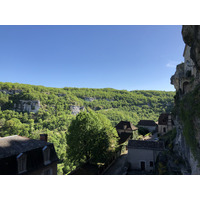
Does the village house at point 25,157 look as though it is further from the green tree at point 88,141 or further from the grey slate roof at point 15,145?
the green tree at point 88,141

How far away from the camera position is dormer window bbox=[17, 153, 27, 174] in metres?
8.23

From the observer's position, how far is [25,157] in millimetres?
8641

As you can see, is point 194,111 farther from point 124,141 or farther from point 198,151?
point 124,141

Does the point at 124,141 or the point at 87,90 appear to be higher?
the point at 87,90

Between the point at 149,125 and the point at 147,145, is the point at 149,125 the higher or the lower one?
the lower one

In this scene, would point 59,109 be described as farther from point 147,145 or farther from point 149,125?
point 147,145

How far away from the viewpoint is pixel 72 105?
94.4 meters

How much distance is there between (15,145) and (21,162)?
140 cm

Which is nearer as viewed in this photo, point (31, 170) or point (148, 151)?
point (31, 170)

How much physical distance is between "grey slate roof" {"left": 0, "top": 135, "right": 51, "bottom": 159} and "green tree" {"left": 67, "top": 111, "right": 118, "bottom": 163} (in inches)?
222

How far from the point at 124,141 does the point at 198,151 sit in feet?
60.0

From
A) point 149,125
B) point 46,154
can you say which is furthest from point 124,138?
point 46,154

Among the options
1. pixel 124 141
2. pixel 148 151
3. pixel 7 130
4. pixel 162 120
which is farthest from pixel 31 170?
pixel 7 130

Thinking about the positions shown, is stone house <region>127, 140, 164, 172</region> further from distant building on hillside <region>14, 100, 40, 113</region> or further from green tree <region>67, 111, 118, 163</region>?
distant building on hillside <region>14, 100, 40, 113</region>
